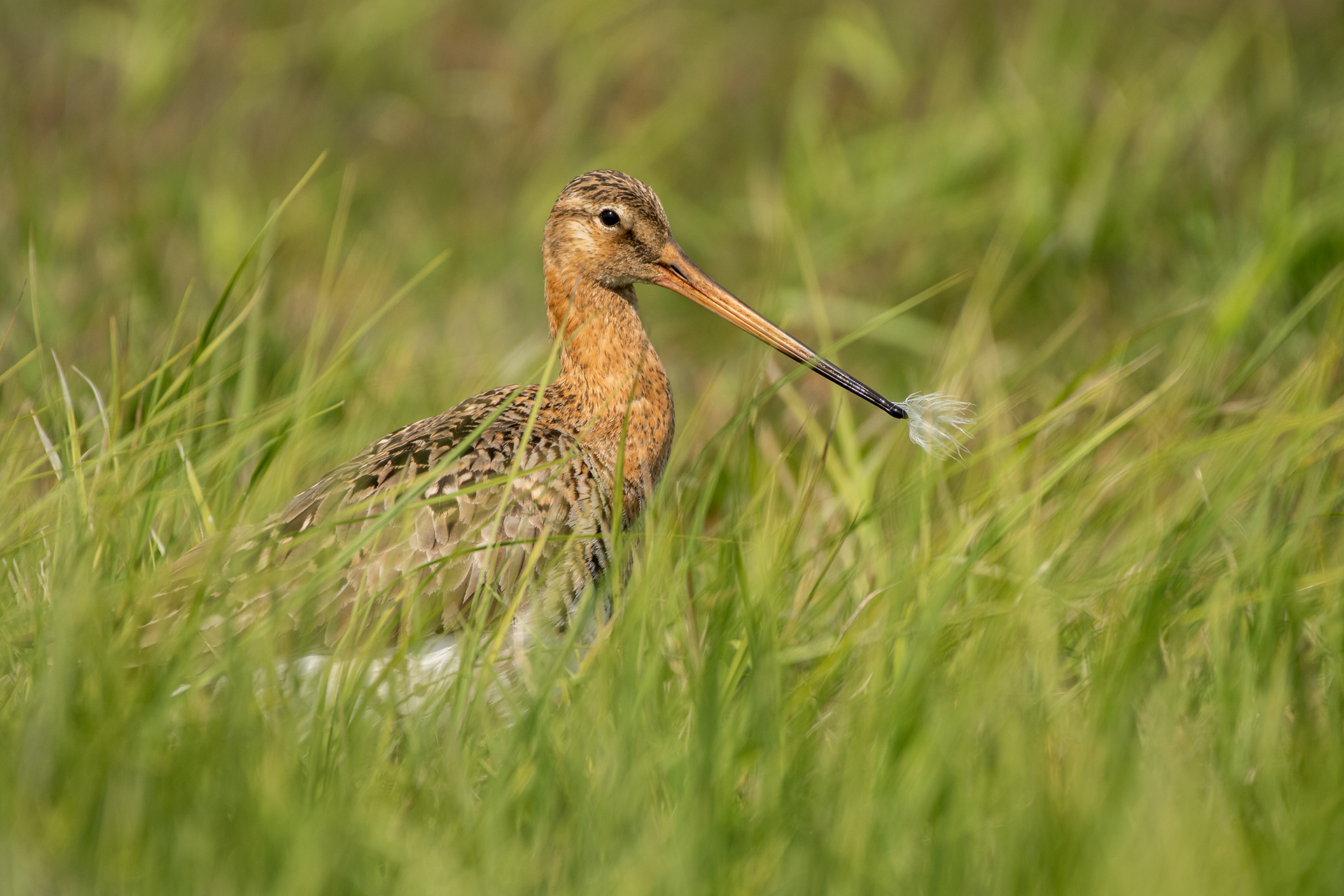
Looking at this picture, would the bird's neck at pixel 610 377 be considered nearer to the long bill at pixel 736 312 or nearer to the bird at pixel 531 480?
the bird at pixel 531 480

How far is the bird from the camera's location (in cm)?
281

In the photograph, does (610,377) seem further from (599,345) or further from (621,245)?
(621,245)

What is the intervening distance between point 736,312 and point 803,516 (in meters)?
0.78

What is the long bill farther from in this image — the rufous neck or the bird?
the rufous neck

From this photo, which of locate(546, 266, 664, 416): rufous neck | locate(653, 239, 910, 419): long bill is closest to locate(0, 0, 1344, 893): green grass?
locate(653, 239, 910, 419): long bill

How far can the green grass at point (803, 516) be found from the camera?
2.15 metres

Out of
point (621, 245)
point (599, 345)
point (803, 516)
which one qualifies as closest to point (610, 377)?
point (599, 345)

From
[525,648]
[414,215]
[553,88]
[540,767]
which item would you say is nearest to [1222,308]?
[525,648]

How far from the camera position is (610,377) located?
3715 mm

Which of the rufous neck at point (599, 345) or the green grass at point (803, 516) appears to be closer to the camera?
the green grass at point (803, 516)

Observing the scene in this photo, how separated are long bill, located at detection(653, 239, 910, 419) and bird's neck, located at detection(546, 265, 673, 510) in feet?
0.51

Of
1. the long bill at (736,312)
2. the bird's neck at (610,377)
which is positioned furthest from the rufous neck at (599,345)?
the long bill at (736,312)

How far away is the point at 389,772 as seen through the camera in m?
2.41

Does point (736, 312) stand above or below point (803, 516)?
above
